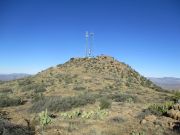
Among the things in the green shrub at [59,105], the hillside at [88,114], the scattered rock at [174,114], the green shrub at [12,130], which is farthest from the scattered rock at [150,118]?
the green shrub at [59,105]

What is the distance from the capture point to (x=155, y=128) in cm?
1205

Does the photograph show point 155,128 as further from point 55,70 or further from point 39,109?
point 55,70

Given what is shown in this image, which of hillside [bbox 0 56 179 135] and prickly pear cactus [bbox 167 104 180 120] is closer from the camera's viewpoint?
hillside [bbox 0 56 179 135]

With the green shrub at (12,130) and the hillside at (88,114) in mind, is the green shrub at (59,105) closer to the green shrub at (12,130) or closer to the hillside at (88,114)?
the hillside at (88,114)

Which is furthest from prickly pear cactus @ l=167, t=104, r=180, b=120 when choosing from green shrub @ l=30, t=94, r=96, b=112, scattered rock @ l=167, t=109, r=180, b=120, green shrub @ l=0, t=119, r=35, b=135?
green shrub @ l=0, t=119, r=35, b=135

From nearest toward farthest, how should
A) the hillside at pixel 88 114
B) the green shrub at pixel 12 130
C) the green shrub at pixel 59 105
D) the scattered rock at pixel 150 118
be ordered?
the green shrub at pixel 12 130 < the hillside at pixel 88 114 < the scattered rock at pixel 150 118 < the green shrub at pixel 59 105

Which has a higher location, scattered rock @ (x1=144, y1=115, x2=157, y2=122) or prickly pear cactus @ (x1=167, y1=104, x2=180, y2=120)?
prickly pear cactus @ (x1=167, y1=104, x2=180, y2=120)

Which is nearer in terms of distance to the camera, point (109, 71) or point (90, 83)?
point (90, 83)

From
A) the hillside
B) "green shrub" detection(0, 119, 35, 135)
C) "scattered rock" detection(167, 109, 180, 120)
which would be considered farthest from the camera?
"scattered rock" detection(167, 109, 180, 120)

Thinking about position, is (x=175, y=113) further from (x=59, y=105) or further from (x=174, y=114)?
(x=59, y=105)

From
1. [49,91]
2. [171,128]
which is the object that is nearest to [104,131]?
[171,128]

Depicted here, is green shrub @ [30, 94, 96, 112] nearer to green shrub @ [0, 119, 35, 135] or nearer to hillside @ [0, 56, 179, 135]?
hillside @ [0, 56, 179, 135]

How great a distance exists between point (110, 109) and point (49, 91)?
484 inches

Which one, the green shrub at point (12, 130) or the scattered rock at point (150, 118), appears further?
the scattered rock at point (150, 118)
